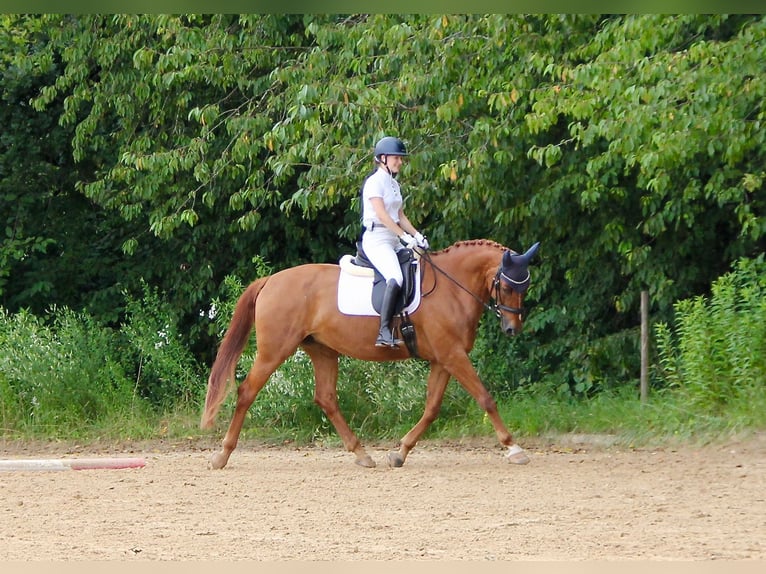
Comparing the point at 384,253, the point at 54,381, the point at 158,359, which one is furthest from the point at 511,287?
the point at 54,381

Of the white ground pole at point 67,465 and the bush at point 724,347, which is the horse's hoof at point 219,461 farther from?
the bush at point 724,347

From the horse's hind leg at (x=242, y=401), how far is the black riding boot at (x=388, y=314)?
1.11 metres

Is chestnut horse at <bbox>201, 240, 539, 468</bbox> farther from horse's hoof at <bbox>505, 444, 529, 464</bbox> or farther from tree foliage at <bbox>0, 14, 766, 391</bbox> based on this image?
tree foliage at <bbox>0, 14, 766, 391</bbox>

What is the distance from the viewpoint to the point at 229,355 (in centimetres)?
1043

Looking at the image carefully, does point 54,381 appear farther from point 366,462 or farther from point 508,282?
point 508,282

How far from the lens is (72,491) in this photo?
896 cm

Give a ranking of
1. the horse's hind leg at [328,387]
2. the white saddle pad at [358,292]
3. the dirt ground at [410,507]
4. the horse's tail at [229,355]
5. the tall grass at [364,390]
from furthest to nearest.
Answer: the tall grass at [364,390], the horse's hind leg at [328,387], the horse's tail at [229,355], the white saddle pad at [358,292], the dirt ground at [410,507]

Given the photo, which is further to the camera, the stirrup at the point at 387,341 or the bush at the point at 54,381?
the bush at the point at 54,381

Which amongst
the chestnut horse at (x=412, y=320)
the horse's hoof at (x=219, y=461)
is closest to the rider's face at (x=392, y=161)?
the chestnut horse at (x=412, y=320)

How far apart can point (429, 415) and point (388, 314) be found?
111 cm

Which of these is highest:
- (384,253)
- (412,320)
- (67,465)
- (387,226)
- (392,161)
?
(392,161)

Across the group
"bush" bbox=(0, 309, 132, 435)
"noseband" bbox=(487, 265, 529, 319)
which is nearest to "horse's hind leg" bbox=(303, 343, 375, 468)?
"noseband" bbox=(487, 265, 529, 319)

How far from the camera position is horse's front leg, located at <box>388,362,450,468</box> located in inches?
403

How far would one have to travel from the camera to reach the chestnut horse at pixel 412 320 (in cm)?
1006
